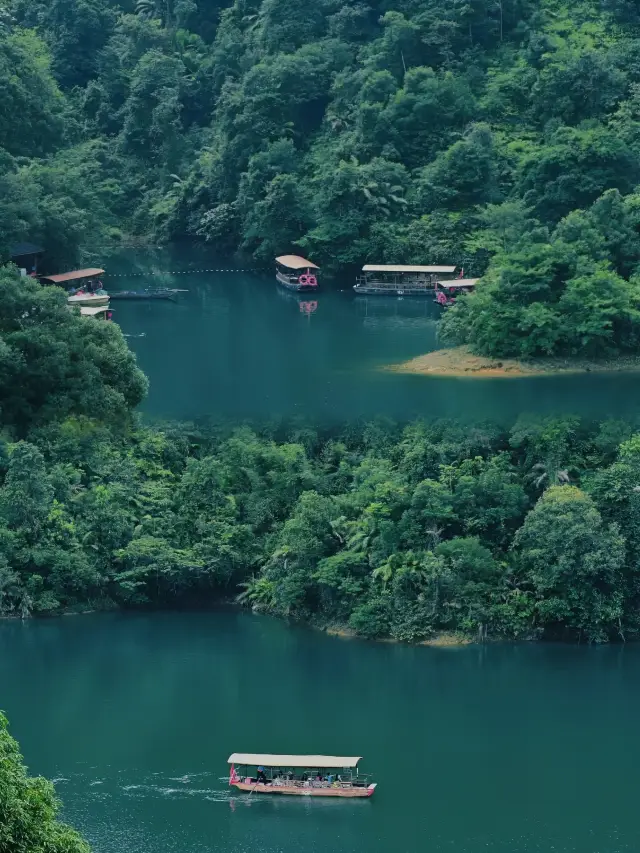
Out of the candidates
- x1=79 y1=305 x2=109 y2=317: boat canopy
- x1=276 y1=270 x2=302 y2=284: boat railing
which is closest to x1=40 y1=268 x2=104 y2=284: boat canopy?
x1=79 y1=305 x2=109 y2=317: boat canopy

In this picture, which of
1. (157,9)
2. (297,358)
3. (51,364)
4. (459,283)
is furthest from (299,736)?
(157,9)

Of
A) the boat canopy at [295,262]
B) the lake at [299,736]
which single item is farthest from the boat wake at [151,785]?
the boat canopy at [295,262]

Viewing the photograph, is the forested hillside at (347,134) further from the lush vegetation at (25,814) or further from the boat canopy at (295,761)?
the lush vegetation at (25,814)

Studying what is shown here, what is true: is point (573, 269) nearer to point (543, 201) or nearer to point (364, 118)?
point (543, 201)

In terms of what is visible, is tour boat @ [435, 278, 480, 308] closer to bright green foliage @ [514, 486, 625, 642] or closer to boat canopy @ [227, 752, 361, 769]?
bright green foliage @ [514, 486, 625, 642]

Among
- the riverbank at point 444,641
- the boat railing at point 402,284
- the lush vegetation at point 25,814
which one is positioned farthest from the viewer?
the boat railing at point 402,284
